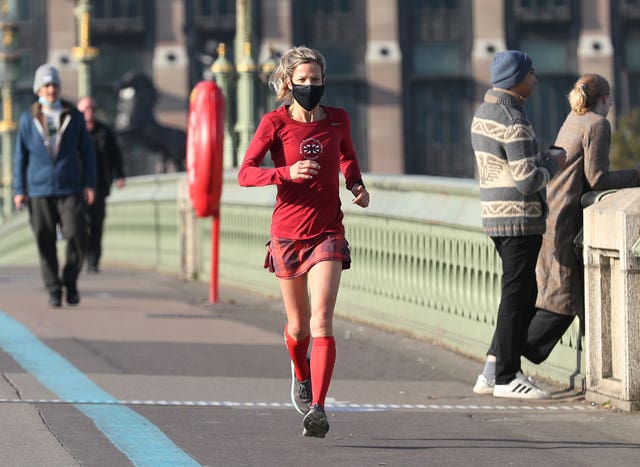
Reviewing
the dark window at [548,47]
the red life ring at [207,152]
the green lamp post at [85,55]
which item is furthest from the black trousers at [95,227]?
the dark window at [548,47]

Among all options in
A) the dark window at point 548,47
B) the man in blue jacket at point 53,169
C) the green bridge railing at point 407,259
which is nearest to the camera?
the green bridge railing at point 407,259

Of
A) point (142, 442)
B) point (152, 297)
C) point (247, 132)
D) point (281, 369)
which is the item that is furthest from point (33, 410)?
point (247, 132)

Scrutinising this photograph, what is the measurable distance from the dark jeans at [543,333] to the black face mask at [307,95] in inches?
92.2

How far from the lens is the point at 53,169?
14.0 meters

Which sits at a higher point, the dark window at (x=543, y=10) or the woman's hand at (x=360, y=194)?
the dark window at (x=543, y=10)

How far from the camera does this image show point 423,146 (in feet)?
205

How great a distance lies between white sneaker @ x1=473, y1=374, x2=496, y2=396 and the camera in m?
9.70

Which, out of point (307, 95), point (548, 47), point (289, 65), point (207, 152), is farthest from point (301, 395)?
point (548, 47)

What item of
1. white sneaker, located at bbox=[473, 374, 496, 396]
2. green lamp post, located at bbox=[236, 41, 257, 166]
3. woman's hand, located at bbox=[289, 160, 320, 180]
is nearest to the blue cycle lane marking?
woman's hand, located at bbox=[289, 160, 320, 180]

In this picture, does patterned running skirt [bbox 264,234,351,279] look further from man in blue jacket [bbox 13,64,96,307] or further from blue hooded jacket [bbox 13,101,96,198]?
blue hooded jacket [bbox 13,101,96,198]

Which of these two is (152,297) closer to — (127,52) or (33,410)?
(33,410)

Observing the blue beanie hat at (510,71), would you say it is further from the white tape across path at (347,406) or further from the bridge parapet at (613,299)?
the white tape across path at (347,406)

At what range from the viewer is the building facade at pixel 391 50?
6178cm

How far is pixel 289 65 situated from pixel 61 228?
6.60 metres
